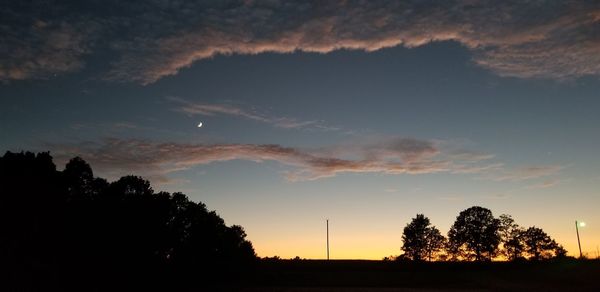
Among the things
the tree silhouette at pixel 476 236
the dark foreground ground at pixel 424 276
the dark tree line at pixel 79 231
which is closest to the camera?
the dark tree line at pixel 79 231

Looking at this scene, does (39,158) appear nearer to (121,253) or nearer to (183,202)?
(121,253)

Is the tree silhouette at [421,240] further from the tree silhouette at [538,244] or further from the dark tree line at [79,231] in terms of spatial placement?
the dark tree line at [79,231]

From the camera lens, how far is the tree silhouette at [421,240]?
106 metres

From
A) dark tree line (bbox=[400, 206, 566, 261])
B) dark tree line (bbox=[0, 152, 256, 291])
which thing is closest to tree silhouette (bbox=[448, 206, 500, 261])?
dark tree line (bbox=[400, 206, 566, 261])

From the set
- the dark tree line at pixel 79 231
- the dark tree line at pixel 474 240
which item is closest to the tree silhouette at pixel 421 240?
the dark tree line at pixel 474 240

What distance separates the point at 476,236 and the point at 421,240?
478 inches

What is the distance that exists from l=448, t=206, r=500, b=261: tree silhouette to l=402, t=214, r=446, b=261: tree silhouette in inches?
116

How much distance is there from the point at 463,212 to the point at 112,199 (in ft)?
270

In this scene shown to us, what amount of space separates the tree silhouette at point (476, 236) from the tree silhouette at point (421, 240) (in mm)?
2954

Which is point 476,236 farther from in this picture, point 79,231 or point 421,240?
point 79,231

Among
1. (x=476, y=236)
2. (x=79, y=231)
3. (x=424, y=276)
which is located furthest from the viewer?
(x=476, y=236)

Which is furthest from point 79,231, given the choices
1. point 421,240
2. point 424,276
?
point 421,240

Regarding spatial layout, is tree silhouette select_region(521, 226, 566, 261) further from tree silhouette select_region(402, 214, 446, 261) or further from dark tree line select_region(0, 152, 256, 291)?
dark tree line select_region(0, 152, 256, 291)

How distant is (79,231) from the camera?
4547 centimetres
